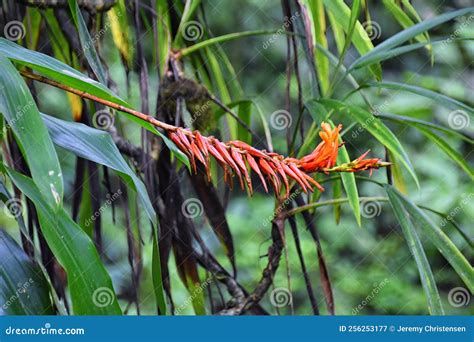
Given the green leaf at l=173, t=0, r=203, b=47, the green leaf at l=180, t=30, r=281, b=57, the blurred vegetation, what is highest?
the green leaf at l=173, t=0, r=203, b=47

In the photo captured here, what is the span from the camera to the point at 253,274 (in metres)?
2.07

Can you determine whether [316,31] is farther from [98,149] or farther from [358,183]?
[358,183]

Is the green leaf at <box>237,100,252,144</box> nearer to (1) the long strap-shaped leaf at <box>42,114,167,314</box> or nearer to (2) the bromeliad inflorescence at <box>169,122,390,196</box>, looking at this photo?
(1) the long strap-shaped leaf at <box>42,114,167,314</box>

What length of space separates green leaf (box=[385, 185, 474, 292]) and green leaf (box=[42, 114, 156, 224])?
0.44 meters

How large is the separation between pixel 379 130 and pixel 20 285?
1.73 ft

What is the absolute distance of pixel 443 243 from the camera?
0.93 meters

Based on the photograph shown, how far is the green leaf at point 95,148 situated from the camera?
A: 0.61 metres

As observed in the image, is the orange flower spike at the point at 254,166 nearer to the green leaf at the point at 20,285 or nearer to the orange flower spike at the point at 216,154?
the orange flower spike at the point at 216,154

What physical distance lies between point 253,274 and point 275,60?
2.09 ft

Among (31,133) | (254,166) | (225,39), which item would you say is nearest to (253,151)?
(254,166)

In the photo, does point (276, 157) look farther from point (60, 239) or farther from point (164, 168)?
point (164, 168)

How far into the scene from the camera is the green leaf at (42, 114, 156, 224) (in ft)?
2.00

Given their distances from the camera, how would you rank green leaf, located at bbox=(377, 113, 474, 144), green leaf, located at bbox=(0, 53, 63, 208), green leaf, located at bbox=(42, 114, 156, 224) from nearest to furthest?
green leaf, located at bbox=(0, 53, 63, 208)
green leaf, located at bbox=(42, 114, 156, 224)
green leaf, located at bbox=(377, 113, 474, 144)

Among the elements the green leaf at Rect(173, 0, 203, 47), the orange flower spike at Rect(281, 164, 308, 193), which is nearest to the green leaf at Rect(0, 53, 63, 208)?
the orange flower spike at Rect(281, 164, 308, 193)
